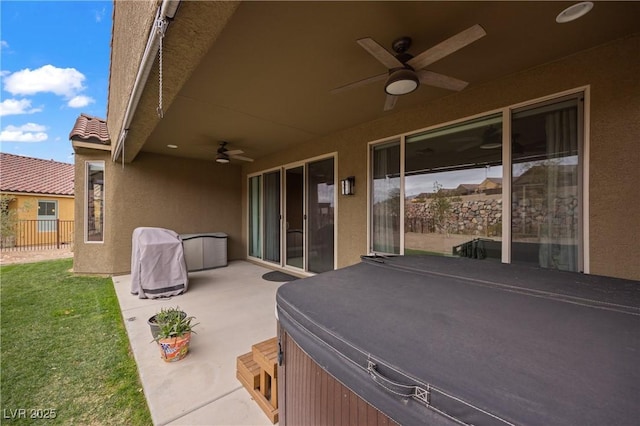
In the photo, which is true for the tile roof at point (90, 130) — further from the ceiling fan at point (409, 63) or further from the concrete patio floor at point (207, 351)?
the ceiling fan at point (409, 63)

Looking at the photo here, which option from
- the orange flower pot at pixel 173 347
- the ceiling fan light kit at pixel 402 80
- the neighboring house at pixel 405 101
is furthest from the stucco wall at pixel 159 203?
the ceiling fan light kit at pixel 402 80

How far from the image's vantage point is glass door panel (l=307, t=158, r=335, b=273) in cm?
471

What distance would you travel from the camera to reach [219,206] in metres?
6.86

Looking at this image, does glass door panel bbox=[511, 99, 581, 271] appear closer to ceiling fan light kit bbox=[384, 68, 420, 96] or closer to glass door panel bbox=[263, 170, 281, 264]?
ceiling fan light kit bbox=[384, 68, 420, 96]

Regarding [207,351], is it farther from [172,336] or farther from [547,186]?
[547,186]

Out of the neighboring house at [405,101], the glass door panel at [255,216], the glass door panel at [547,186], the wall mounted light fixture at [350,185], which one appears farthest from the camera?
the glass door panel at [255,216]

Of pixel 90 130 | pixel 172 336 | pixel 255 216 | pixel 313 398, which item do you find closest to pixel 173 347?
pixel 172 336

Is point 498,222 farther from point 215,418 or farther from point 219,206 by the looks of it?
point 219,206

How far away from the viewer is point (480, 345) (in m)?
0.85

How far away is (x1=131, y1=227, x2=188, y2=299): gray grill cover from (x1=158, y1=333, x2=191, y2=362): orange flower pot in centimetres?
193

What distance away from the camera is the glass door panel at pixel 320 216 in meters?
4.71

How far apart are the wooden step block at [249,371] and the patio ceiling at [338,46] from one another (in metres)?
2.41

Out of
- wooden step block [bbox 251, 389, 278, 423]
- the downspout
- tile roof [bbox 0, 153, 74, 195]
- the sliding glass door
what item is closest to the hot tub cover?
wooden step block [bbox 251, 389, 278, 423]

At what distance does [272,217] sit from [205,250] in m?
1.73
